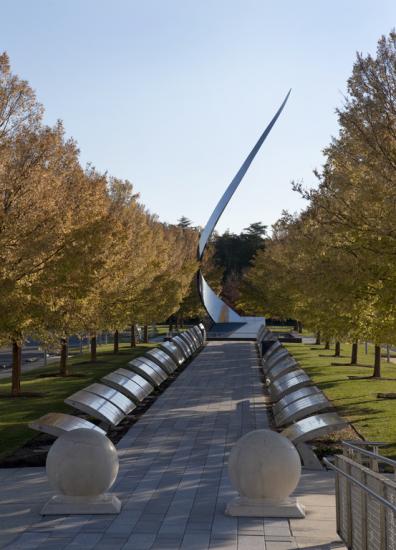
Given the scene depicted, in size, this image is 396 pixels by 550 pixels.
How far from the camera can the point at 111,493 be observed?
10.2 meters

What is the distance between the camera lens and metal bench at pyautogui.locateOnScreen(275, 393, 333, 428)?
13.0m

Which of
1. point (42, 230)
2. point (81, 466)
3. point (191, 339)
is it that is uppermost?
point (42, 230)

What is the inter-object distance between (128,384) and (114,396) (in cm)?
192

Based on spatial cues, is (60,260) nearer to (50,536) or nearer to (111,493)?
(111,493)

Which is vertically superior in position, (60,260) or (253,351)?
(60,260)

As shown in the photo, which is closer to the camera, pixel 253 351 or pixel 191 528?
pixel 191 528

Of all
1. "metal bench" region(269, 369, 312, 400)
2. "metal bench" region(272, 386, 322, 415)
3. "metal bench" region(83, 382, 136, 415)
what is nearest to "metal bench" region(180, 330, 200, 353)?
"metal bench" region(269, 369, 312, 400)

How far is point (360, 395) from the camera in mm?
21391

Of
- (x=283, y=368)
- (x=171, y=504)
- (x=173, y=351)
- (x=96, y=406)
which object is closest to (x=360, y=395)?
(x=283, y=368)

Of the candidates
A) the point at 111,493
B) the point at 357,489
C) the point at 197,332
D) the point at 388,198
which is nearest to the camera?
the point at 357,489

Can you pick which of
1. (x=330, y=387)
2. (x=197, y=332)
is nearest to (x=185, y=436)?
(x=330, y=387)

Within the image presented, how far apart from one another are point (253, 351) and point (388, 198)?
29323mm

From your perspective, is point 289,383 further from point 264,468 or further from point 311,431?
point 264,468

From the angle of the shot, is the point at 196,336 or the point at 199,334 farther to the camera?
the point at 199,334
